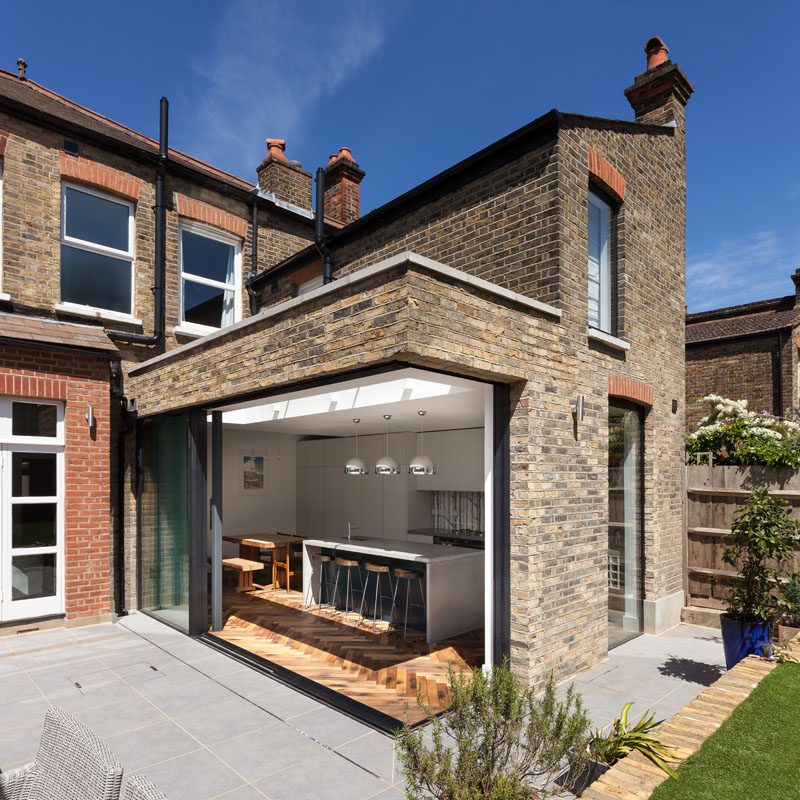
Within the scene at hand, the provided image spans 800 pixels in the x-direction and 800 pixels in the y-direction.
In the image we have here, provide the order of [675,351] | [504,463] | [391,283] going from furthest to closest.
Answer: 1. [675,351]
2. [504,463]
3. [391,283]

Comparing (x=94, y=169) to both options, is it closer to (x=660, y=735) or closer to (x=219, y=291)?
(x=219, y=291)

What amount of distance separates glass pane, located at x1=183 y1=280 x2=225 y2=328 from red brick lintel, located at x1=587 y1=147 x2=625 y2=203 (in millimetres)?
6509

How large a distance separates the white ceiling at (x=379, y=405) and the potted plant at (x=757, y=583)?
2970 mm

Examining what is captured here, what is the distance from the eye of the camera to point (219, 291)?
10.1 m

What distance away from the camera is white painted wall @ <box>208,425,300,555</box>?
13.3m

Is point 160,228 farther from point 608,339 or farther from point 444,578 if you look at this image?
point 608,339

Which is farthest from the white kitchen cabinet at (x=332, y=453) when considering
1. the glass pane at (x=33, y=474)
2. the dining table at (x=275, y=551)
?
the glass pane at (x=33, y=474)

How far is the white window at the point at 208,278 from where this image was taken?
9531 mm

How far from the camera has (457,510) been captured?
461 inches

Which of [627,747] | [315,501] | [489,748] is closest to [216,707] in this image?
[489,748]

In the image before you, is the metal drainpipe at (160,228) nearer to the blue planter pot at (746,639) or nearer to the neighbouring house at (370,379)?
the neighbouring house at (370,379)

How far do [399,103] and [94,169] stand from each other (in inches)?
204

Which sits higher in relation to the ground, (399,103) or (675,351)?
(399,103)

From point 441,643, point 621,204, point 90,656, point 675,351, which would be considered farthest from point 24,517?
point 675,351
